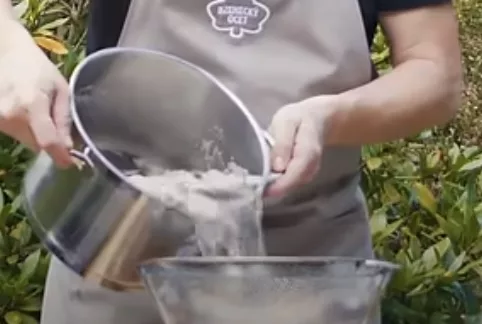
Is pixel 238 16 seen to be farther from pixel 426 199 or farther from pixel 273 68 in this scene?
pixel 426 199

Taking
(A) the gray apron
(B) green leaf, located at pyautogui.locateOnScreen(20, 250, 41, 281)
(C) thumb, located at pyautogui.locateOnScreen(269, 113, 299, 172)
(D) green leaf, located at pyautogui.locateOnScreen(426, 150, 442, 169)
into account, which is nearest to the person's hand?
(C) thumb, located at pyautogui.locateOnScreen(269, 113, 299, 172)

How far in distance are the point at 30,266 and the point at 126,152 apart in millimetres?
598

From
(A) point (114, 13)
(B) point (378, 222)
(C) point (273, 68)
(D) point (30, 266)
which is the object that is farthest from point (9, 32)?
(B) point (378, 222)

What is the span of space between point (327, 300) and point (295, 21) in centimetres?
35

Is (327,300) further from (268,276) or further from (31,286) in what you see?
(31,286)

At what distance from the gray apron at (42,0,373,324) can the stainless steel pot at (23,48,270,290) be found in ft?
0.17

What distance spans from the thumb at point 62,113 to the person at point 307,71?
0.10 m

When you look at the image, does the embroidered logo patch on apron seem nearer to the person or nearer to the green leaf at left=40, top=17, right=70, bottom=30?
the person

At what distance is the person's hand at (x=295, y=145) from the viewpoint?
0.88 meters

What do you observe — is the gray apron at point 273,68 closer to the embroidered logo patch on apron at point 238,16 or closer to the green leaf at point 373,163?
the embroidered logo patch on apron at point 238,16

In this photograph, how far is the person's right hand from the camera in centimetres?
86

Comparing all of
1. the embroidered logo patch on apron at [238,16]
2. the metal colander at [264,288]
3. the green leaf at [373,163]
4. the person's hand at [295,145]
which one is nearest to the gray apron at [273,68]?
the embroidered logo patch on apron at [238,16]

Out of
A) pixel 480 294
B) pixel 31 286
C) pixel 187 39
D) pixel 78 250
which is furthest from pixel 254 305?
pixel 480 294

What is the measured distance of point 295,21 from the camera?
1.06m
